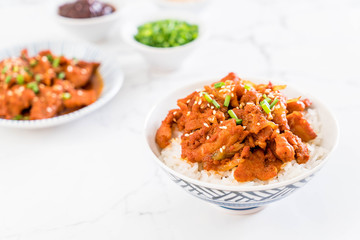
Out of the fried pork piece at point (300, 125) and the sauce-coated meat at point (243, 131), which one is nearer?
the sauce-coated meat at point (243, 131)

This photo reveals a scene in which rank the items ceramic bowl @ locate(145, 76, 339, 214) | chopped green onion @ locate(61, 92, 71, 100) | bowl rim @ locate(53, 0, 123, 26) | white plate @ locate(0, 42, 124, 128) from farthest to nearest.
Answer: bowl rim @ locate(53, 0, 123, 26), chopped green onion @ locate(61, 92, 71, 100), white plate @ locate(0, 42, 124, 128), ceramic bowl @ locate(145, 76, 339, 214)

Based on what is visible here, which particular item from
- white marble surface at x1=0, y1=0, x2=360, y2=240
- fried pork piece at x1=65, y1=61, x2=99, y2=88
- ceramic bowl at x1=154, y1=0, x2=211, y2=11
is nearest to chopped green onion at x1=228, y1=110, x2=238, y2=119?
white marble surface at x1=0, y1=0, x2=360, y2=240

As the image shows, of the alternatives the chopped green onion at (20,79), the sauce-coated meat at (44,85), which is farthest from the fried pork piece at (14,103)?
the chopped green onion at (20,79)

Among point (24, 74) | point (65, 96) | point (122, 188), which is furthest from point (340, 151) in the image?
point (24, 74)

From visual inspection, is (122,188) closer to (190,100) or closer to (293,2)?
(190,100)

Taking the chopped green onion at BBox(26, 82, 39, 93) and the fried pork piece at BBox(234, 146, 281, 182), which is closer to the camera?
the fried pork piece at BBox(234, 146, 281, 182)

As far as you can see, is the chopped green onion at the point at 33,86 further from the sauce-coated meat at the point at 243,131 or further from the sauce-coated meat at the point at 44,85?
the sauce-coated meat at the point at 243,131

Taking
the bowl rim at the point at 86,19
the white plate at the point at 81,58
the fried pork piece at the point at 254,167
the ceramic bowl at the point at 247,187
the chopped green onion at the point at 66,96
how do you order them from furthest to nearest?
the bowl rim at the point at 86,19 → the chopped green onion at the point at 66,96 → the white plate at the point at 81,58 → the fried pork piece at the point at 254,167 → the ceramic bowl at the point at 247,187

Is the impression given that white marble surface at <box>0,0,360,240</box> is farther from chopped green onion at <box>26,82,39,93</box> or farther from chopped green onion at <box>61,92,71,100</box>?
chopped green onion at <box>26,82,39,93</box>
